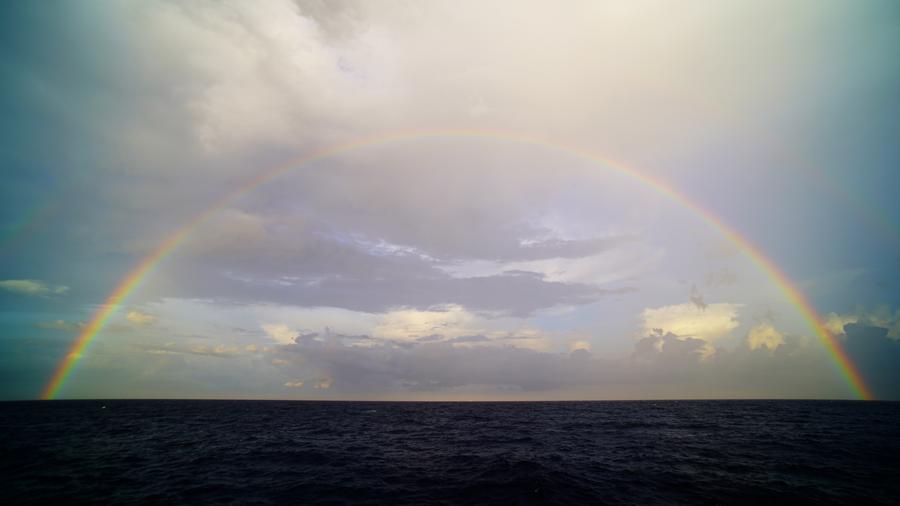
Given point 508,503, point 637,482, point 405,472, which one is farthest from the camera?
point 405,472

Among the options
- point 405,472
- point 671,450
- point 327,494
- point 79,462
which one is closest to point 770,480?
point 671,450

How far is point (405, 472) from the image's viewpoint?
30.5 m

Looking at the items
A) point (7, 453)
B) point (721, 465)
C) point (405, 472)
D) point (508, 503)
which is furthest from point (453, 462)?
point (7, 453)

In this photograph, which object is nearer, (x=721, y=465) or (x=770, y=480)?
(x=770, y=480)

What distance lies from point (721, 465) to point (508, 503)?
2146 centimetres

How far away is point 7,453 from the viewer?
3884cm

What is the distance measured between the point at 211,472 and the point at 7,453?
2656 centimetres

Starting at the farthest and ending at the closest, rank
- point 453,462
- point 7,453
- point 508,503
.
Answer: point 7,453, point 453,462, point 508,503

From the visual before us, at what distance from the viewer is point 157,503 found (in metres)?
23.2

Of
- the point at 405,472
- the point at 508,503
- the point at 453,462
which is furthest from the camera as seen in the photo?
the point at 453,462

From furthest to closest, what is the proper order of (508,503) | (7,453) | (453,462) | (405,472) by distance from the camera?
(7,453)
(453,462)
(405,472)
(508,503)

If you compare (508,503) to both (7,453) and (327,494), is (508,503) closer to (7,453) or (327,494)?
(327,494)

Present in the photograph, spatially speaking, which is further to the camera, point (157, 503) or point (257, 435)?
point (257, 435)

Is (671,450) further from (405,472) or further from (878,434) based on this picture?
(878,434)
